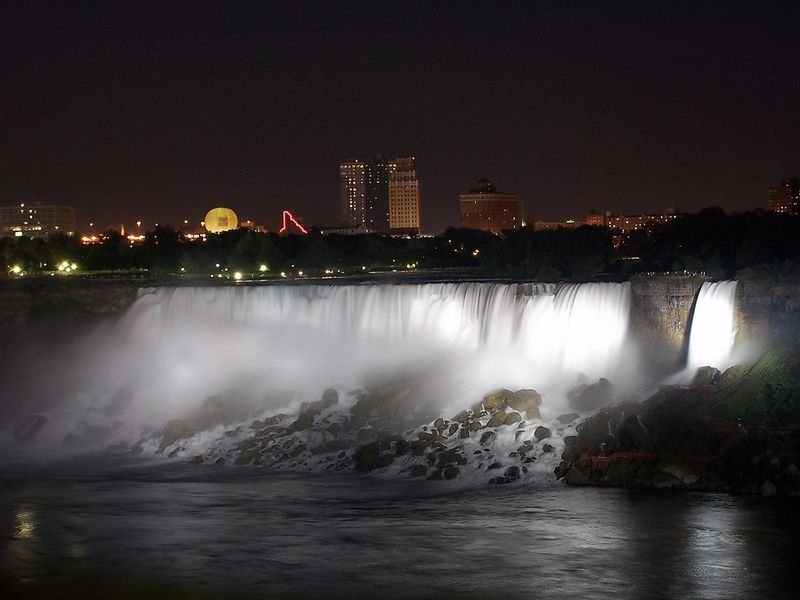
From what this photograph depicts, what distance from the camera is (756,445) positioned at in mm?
27875

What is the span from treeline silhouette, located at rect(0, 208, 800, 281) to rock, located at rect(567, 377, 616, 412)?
20900 mm

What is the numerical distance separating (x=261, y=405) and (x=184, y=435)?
325cm

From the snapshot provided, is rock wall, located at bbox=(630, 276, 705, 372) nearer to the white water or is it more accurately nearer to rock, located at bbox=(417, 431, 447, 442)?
the white water

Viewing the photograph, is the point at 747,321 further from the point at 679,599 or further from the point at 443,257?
the point at 443,257

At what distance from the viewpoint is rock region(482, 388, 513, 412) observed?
34.4 meters

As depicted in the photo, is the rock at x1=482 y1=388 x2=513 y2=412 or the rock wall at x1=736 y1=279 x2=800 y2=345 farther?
the rock at x1=482 y1=388 x2=513 y2=412

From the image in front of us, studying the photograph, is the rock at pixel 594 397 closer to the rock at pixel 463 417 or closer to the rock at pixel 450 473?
the rock at pixel 463 417

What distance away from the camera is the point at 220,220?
119750 millimetres

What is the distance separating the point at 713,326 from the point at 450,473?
9499 mm

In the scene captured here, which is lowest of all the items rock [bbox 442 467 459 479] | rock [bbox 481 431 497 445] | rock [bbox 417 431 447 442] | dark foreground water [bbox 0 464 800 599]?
dark foreground water [bbox 0 464 800 599]

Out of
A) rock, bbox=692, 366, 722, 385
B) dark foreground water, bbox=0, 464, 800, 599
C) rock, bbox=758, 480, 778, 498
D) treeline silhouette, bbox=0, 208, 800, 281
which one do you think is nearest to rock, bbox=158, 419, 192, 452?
dark foreground water, bbox=0, 464, 800, 599

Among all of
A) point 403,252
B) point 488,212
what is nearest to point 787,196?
point 403,252

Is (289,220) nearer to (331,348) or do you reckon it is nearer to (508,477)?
(331,348)

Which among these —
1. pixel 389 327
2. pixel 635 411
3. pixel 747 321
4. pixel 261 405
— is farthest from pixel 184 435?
pixel 747 321
